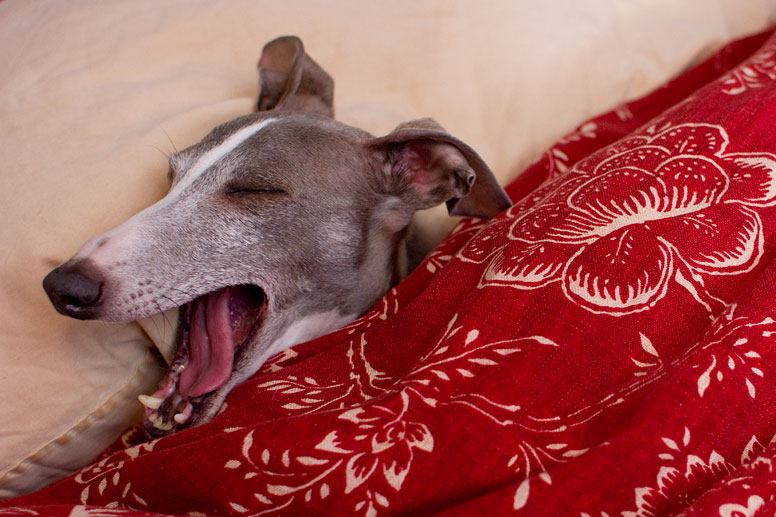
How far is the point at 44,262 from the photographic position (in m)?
1.42

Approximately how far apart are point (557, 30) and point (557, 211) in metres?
0.95

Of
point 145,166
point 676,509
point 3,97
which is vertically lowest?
point 676,509

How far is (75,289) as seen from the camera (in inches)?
48.7

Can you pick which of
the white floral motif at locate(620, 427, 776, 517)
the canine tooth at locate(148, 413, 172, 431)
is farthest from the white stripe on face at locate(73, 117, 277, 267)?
the white floral motif at locate(620, 427, 776, 517)

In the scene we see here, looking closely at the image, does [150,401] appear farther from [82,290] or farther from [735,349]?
[735,349]

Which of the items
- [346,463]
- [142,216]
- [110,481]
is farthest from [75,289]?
[346,463]

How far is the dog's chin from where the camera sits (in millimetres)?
1346

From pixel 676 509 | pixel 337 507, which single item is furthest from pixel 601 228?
pixel 337 507

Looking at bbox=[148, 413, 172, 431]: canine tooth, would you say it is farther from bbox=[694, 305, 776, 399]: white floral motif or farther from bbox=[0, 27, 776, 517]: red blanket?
bbox=[694, 305, 776, 399]: white floral motif

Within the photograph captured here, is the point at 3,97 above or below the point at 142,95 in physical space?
above

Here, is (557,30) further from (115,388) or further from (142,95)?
(115,388)

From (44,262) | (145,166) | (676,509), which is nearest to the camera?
(676,509)

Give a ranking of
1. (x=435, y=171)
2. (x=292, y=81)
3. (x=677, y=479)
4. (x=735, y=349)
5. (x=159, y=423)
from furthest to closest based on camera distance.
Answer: (x=292, y=81) < (x=435, y=171) < (x=159, y=423) < (x=735, y=349) < (x=677, y=479)

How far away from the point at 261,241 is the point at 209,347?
0.86 feet
